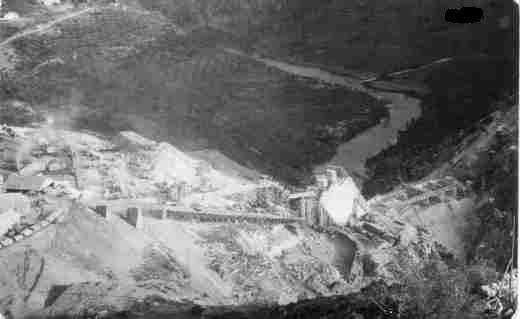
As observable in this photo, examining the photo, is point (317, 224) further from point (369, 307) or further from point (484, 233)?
point (484, 233)

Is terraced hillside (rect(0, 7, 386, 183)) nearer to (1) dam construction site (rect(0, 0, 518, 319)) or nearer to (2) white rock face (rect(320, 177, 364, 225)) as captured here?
(1) dam construction site (rect(0, 0, 518, 319))

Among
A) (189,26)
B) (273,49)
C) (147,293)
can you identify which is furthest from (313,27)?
(147,293)

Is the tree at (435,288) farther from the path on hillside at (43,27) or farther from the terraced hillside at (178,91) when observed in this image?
the path on hillside at (43,27)

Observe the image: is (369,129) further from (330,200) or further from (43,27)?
(43,27)

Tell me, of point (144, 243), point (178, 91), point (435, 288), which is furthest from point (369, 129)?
point (144, 243)

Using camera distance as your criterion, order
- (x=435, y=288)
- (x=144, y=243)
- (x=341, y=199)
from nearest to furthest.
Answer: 1. (x=144, y=243)
2. (x=435, y=288)
3. (x=341, y=199)
